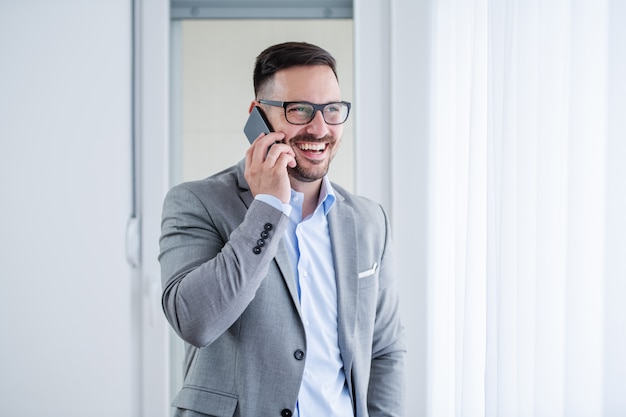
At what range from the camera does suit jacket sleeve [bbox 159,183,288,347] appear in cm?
122

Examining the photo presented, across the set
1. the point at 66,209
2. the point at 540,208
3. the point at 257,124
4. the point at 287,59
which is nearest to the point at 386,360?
the point at 540,208

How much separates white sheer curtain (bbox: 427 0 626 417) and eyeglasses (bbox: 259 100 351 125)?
1.26 ft

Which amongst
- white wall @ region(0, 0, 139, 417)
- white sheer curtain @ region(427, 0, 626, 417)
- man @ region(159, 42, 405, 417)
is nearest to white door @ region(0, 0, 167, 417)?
white wall @ region(0, 0, 139, 417)

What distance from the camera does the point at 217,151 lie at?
2.56 meters

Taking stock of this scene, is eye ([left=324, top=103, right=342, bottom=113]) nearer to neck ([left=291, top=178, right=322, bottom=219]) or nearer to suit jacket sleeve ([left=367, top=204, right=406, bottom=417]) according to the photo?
neck ([left=291, top=178, right=322, bottom=219])

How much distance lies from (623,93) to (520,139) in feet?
1.06

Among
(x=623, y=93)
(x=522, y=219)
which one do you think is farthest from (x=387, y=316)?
(x=623, y=93)

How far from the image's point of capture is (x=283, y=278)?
138 centimetres

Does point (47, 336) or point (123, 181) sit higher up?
point (123, 181)

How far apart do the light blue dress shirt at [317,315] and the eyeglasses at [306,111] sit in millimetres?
190

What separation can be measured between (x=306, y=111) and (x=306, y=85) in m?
0.06

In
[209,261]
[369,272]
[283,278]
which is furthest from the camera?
[369,272]

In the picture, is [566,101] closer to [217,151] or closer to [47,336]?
[217,151]

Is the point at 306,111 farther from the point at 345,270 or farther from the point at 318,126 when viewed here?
the point at 345,270
